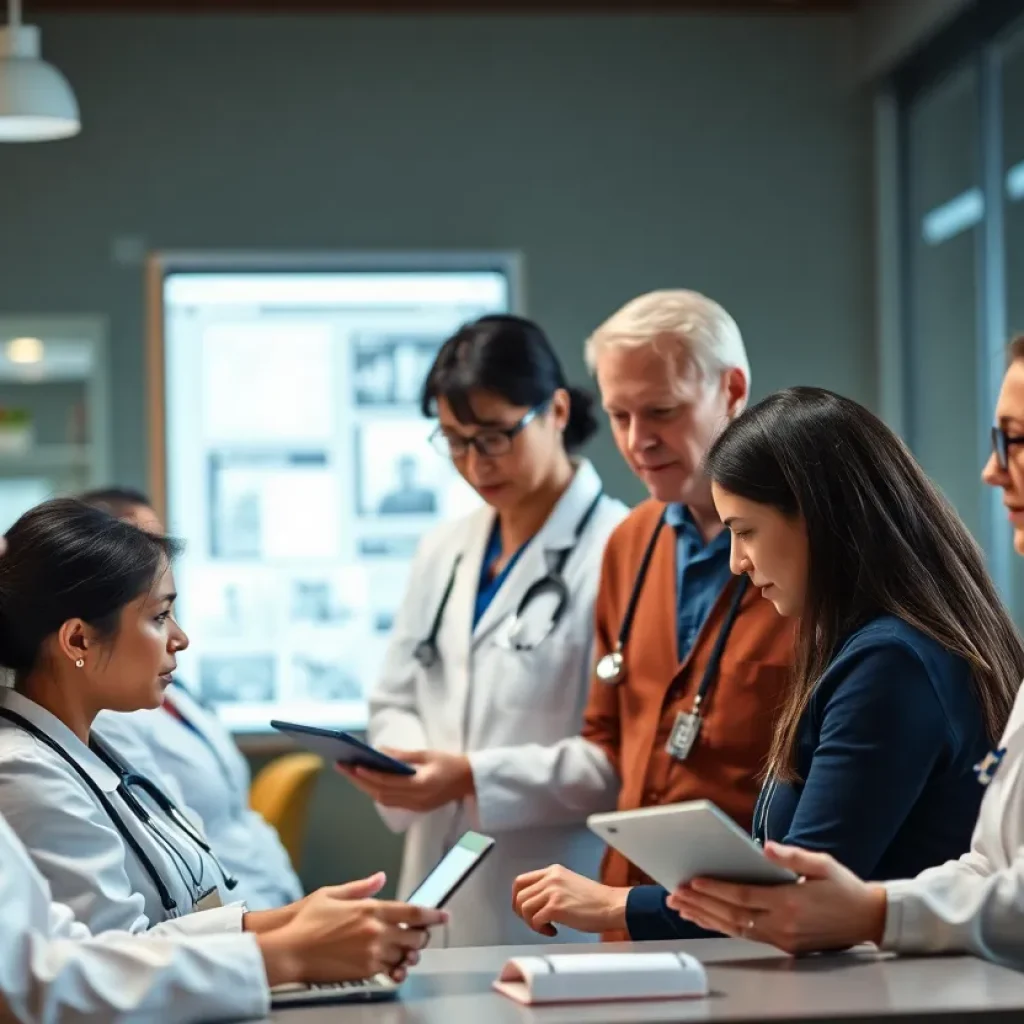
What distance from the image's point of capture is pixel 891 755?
1.72 m

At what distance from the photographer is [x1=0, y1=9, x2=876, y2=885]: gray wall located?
523cm

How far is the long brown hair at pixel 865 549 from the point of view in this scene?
1.83m

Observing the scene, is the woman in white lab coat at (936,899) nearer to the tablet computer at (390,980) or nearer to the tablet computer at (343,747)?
the tablet computer at (390,980)

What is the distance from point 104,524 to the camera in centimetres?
213

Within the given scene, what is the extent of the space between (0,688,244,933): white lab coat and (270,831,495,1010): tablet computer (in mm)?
221

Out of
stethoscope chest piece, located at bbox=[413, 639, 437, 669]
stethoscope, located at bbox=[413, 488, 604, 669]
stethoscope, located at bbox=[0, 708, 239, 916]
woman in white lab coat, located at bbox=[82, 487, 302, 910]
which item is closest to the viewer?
stethoscope, located at bbox=[0, 708, 239, 916]

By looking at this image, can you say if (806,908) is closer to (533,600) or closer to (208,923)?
(208,923)

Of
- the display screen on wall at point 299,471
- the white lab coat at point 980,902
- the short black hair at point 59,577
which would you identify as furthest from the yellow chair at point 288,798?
the white lab coat at point 980,902

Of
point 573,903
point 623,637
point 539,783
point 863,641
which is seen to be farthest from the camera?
point 539,783

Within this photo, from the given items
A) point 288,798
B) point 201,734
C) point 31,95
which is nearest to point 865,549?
point 201,734

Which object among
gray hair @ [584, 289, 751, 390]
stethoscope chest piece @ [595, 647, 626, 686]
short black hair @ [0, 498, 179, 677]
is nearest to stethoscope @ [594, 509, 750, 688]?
stethoscope chest piece @ [595, 647, 626, 686]

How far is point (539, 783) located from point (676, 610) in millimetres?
411

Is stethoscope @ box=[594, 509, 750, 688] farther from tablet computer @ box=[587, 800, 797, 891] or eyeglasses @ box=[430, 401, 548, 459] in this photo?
tablet computer @ box=[587, 800, 797, 891]

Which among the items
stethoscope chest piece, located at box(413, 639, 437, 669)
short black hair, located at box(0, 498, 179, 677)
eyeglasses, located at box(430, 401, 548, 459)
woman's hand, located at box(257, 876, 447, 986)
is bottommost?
woman's hand, located at box(257, 876, 447, 986)
